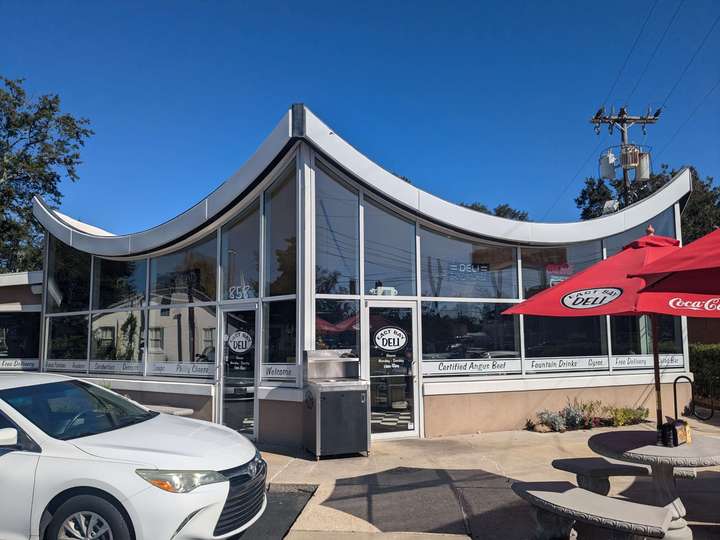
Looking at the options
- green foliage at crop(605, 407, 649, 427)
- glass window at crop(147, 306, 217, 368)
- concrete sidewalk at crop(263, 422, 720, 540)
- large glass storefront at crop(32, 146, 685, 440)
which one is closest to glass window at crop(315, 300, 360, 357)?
large glass storefront at crop(32, 146, 685, 440)

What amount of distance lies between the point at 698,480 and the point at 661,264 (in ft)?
13.0

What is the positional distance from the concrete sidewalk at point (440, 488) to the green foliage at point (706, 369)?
5.49 m

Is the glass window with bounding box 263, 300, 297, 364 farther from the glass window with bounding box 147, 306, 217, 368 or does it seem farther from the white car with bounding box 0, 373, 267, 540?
the white car with bounding box 0, 373, 267, 540

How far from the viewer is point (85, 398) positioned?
Result: 5406 millimetres

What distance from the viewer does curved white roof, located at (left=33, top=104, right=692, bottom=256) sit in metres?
8.73

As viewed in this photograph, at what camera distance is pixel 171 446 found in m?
4.52

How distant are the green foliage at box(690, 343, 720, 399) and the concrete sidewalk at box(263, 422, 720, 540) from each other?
216 inches

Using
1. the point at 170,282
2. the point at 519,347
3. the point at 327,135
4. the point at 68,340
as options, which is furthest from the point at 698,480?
the point at 68,340

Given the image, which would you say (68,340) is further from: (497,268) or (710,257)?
(710,257)

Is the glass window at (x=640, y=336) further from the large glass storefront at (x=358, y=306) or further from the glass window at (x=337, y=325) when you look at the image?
the glass window at (x=337, y=325)

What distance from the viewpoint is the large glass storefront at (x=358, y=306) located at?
8.93 meters

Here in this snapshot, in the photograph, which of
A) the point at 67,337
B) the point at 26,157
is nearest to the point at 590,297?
the point at 67,337

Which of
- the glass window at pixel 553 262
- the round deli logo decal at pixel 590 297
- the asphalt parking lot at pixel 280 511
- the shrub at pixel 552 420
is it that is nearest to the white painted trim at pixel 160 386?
the asphalt parking lot at pixel 280 511

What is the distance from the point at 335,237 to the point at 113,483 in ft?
18.5
